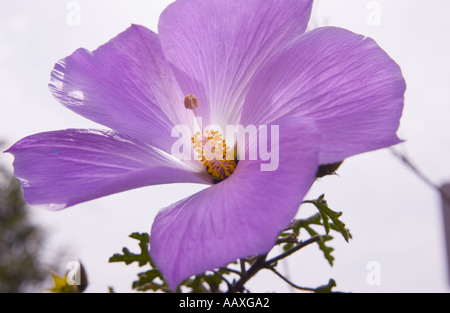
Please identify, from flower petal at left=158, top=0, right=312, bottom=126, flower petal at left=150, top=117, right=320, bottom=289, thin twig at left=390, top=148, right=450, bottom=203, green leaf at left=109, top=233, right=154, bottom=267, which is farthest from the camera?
thin twig at left=390, top=148, right=450, bottom=203

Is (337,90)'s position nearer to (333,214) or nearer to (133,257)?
(333,214)

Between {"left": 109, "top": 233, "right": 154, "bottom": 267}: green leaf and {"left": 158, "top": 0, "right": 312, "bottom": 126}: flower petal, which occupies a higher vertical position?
{"left": 158, "top": 0, "right": 312, "bottom": 126}: flower petal

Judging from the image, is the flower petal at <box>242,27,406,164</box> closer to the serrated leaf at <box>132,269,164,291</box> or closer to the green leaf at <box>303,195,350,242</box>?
the green leaf at <box>303,195,350,242</box>

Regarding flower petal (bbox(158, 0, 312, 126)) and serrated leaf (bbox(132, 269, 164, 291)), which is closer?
flower petal (bbox(158, 0, 312, 126))

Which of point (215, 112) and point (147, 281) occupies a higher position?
point (215, 112)

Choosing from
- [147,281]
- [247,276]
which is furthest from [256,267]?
[147,281]

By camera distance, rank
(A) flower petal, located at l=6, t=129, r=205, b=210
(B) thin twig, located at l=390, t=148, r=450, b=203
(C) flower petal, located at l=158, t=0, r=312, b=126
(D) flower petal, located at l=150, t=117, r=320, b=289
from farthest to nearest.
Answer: (B) thin twig, located at l=390, t=148, r=450, b=203, (C) flower petal, located at l=158, t=0, r=312, b=126, (A) flower petal, located at l=6, t=129, r=205, b=210, (D) flower petal, located at l=150, t=117, r=320, b=289

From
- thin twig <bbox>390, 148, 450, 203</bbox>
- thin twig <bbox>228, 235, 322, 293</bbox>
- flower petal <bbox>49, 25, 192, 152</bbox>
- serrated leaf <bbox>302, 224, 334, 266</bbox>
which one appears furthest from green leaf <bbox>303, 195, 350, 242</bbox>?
thin twig <bbox>390, 148, 450, 203</bbox>

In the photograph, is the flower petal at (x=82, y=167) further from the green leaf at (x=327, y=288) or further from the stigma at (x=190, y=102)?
the green leaf at (x=327, y=288)
